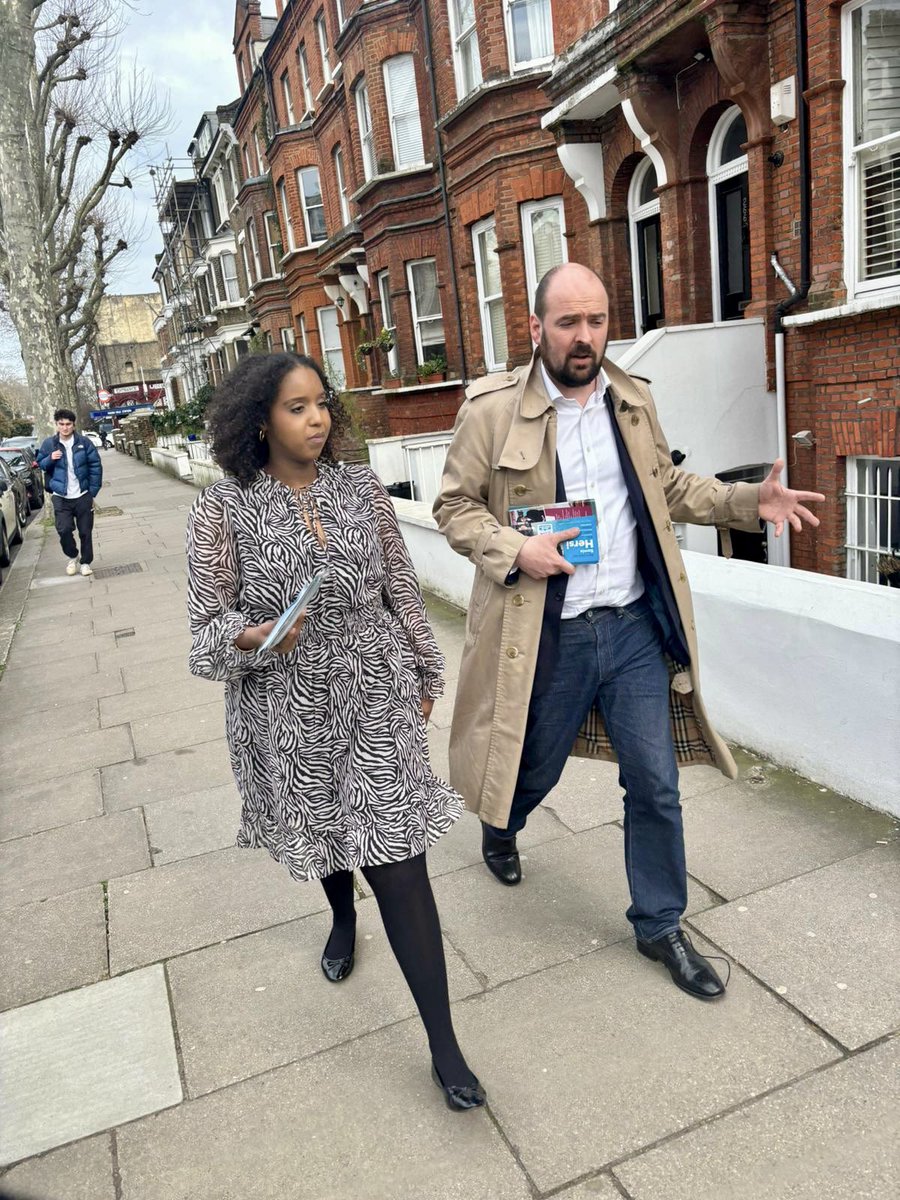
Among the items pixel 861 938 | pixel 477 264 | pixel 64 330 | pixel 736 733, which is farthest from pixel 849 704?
pixel 64 330

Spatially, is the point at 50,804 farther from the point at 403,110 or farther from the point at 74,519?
the point at 403,110

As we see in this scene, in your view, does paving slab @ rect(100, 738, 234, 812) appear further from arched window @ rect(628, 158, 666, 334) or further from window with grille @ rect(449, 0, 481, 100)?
window with grille @ rect(449, 0, 481, 100)

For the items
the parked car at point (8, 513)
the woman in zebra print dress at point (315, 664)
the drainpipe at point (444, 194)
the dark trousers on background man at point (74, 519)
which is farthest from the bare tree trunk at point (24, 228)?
the woman in zebra print dress at point (315, 664)

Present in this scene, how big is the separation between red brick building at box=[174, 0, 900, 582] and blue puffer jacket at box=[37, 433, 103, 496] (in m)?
6.25

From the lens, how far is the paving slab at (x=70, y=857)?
3883 mm

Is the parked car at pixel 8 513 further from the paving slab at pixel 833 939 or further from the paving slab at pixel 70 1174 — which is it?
the paving slab at pixel 833 939

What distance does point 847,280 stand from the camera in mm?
7105

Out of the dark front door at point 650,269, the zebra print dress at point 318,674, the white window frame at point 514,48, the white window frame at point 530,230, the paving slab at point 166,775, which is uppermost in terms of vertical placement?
the white window frame at point 514,48

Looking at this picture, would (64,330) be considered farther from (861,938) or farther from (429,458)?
(861,938)

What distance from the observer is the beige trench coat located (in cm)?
268

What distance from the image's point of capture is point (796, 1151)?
7.00 ft

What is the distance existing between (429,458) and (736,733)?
9450 millimetres

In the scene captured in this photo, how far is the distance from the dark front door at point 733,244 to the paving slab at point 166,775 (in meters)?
6.65

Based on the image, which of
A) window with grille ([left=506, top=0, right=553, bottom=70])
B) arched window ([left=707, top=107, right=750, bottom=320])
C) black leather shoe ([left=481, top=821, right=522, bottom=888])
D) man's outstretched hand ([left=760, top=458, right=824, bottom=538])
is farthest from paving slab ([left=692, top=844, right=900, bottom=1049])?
window with grille ([left=506, top=0, right=553, bottom=70])
